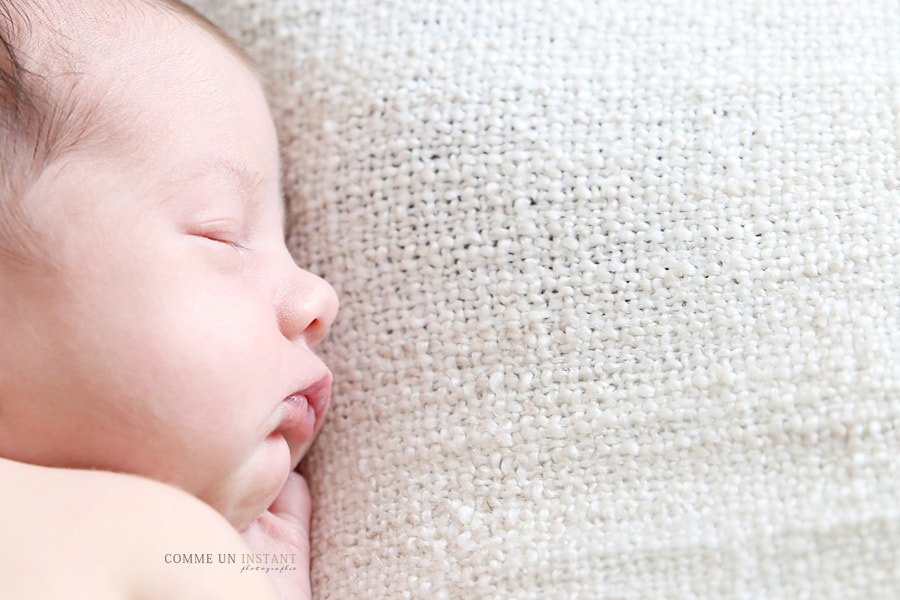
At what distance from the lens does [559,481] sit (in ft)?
3.04

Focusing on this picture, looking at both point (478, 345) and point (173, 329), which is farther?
point (478, 345)

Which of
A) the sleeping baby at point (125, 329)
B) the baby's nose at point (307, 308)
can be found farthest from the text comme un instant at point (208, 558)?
the baby's nose at point (307, 308)

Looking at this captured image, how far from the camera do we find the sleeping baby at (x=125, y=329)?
29.5 inches

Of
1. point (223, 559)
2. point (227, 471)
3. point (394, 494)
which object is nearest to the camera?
point (223, 559)

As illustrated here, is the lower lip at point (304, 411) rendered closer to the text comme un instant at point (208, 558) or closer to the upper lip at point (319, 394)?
the upper lip at point (319, 394)

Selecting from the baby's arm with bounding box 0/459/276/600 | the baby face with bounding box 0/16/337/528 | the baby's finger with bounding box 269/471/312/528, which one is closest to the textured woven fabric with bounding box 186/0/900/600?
the baby's finger with bounding box 269/471/312/528

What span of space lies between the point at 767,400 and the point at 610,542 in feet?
0.67

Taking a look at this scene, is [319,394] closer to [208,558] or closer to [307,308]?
[307,308]

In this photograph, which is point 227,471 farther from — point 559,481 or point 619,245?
point 619,245

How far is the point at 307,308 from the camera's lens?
95cm

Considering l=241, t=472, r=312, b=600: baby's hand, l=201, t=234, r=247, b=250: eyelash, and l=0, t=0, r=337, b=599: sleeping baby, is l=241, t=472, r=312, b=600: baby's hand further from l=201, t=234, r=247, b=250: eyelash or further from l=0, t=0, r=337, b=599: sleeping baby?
l=201, t=234, r=247, b=250: eyelash

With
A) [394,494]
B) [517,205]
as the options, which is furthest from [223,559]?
[517,205]

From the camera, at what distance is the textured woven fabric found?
0.87 metres

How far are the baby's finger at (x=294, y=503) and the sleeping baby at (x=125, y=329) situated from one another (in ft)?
0.30
